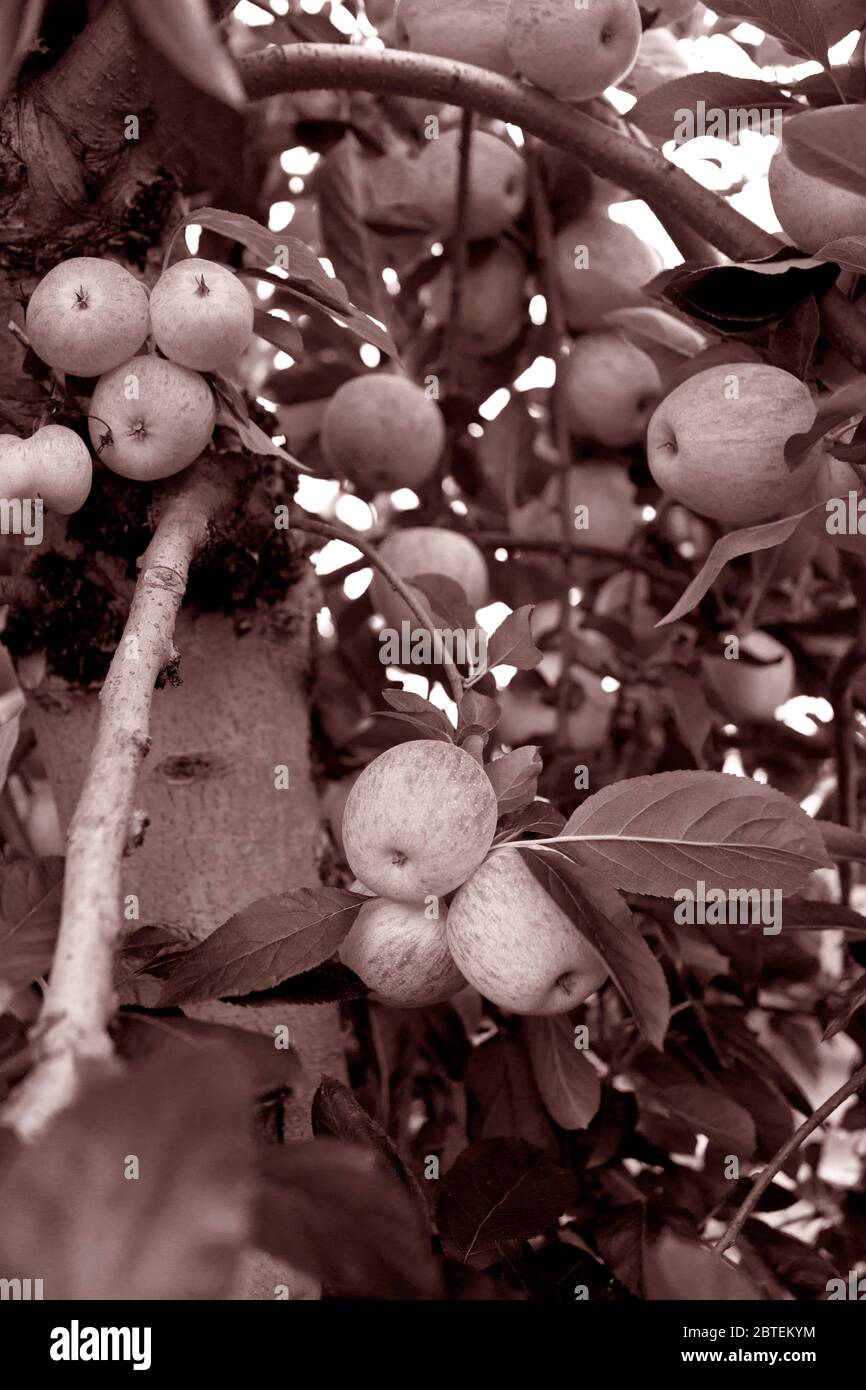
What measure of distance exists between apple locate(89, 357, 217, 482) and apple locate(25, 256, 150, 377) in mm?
17

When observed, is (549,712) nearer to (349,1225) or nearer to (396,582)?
(396,582)

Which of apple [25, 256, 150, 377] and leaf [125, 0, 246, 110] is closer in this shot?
leaf [125, 0, 246, 110]

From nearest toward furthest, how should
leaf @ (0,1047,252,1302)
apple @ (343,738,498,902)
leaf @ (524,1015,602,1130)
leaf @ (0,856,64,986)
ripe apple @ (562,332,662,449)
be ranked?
leaf @ (0,1047,252,1302)
leaf @ (0,856,64,986)
apple @ (343,738,498,902)
leaf @ (524,1015,602,1130)
ripe apple @ (562,332,662,449)

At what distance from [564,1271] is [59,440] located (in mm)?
671

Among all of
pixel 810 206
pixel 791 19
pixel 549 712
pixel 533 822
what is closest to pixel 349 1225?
pixel 533 822

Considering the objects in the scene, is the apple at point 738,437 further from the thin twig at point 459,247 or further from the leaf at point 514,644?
the thin twig at point 459,247

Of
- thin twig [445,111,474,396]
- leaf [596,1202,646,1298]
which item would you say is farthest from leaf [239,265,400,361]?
leaf [596,1202,646,1298]

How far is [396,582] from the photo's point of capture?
2.68 ft

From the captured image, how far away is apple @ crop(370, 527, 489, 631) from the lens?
1218 millimetres

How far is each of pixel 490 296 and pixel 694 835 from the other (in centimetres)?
87

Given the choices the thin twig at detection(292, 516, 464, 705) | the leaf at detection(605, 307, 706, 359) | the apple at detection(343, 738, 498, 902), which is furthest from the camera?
the leaf at detection(605, 307, 706, 359)

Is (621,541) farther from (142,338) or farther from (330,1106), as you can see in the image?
(330,1106)

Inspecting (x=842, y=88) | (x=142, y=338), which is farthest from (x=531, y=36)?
(x=142, y=338)

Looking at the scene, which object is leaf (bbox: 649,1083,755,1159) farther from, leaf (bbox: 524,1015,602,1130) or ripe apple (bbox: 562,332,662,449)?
ripe apple (bbox: 562,332,662,449)
